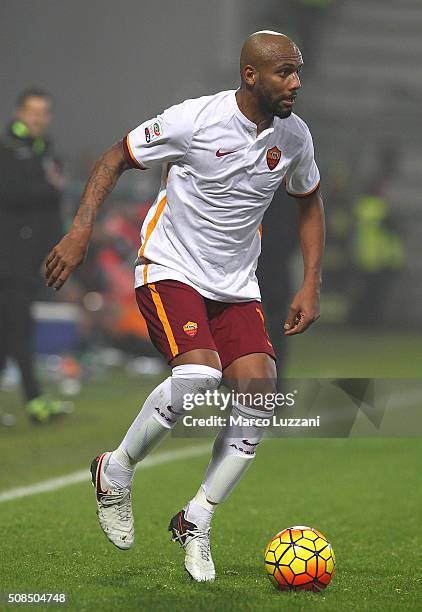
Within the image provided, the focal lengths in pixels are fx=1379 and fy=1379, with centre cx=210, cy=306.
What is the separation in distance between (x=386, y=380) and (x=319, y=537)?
936 centimetres

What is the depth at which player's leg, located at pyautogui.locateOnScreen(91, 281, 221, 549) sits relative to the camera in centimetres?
586

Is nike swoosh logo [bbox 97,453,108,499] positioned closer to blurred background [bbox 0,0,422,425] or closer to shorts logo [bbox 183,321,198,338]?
shorts logo [bbox 183,321,198,338]

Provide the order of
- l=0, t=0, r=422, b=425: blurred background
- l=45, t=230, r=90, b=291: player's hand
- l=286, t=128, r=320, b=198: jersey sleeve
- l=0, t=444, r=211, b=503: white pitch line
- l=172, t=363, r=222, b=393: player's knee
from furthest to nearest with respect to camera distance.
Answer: l=0, t=0, r=422, b=425: blurred background
l=0, t=444, r=211, b=503: white pitch line
l=286, t=128, r=320, b=198: jersey sleeve
l=172, t=363, r=222, b=393: player's knee
l=45, t=230, r=90, b=291: player's hand

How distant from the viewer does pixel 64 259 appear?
5.61m

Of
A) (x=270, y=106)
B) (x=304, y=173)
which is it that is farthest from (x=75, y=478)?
(x=270, y=106)

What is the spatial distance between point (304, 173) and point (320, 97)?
18.2 metres

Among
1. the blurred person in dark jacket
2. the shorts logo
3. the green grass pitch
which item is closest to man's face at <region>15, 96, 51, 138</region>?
the blurred person in dark jacket

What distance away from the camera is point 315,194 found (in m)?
6.41

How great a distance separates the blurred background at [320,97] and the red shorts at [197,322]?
10429 millimetres

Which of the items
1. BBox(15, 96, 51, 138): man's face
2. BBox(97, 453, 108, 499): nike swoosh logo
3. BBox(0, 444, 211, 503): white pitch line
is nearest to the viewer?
BBox(97, 453, 108, 499): nike swoosh logo

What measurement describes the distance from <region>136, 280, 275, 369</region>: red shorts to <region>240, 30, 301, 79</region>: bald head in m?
1.01

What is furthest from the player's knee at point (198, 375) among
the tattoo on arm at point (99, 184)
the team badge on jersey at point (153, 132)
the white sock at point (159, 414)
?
the team badge on jersey at point (153, 132)

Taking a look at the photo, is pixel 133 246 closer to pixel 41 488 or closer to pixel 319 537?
pixel 41 488

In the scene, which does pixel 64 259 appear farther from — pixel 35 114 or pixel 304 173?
pixel 35 114
